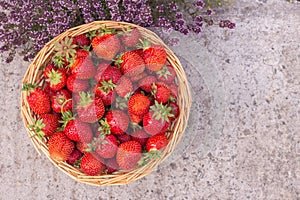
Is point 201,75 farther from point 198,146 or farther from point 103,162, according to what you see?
point 103,162

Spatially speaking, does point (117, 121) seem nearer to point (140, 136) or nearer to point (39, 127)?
point (140, 136)

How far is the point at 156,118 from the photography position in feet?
4.26

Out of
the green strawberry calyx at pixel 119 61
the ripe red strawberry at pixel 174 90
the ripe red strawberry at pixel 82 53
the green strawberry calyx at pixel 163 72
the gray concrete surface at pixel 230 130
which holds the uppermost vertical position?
the ripe red strawberry at pixel 82 53

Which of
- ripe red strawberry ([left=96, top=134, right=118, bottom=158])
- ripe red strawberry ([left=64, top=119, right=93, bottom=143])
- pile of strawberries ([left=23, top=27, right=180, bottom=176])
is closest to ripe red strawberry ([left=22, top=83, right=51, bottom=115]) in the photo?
pile of strawberries ([left=23, top=27, right=180, bottom=176])

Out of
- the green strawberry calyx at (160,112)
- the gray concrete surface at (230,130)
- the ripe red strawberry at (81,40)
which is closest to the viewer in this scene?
the green strawberry calyx at (160,112)

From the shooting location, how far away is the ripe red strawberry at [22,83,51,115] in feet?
4.46

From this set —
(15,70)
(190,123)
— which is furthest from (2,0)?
(190,123)

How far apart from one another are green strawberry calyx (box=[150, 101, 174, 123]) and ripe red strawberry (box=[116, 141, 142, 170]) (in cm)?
12

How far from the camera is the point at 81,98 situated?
1312mm

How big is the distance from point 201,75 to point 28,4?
2.26 ft

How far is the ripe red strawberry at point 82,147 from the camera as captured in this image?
134 cm

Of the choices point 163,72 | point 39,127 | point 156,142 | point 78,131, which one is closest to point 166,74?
point 163,72

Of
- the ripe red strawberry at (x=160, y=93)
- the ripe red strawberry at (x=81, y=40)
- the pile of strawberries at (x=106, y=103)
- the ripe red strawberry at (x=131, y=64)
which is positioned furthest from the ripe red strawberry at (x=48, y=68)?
the ripe red strawberry at (x=160, y=93)

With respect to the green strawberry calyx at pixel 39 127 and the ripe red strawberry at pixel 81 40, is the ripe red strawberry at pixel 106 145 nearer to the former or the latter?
the green strawberry calyx at pixel 39 127
